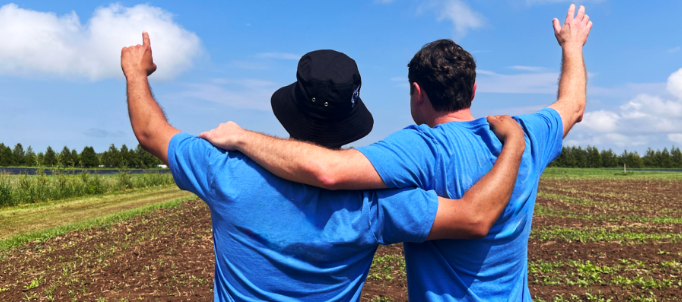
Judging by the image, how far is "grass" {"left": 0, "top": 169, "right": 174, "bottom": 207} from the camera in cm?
1975

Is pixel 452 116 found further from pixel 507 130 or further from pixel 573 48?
pixel 573 48

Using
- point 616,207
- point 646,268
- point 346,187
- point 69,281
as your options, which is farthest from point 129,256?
point 616,207

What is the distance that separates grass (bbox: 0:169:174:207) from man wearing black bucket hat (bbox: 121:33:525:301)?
73.2ft

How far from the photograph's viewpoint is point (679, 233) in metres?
10.1

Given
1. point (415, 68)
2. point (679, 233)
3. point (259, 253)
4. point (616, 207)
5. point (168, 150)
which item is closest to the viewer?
point (259, 253)

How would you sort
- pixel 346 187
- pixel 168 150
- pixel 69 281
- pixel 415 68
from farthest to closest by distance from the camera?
1. pixel 69 281
2. pixel 415 68
3. pixel 168 150
4. pixel 346 187

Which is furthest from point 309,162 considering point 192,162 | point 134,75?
point 134,75

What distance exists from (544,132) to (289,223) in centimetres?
126

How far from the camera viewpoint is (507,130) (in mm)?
1767

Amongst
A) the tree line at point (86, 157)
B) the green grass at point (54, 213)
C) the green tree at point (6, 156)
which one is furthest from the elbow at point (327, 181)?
the green tree at point (6, 156)

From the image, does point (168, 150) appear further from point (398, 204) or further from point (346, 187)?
point (398, 204)

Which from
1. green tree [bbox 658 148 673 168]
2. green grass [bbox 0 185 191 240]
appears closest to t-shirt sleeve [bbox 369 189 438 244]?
green grass [bbox 0 185 191 240]

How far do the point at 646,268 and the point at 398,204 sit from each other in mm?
7402

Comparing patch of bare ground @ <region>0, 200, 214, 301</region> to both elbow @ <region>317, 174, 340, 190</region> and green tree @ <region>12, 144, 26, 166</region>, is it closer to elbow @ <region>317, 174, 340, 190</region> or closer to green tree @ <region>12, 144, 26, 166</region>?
elbow @ <region>317, 174, 340, 190</region>
